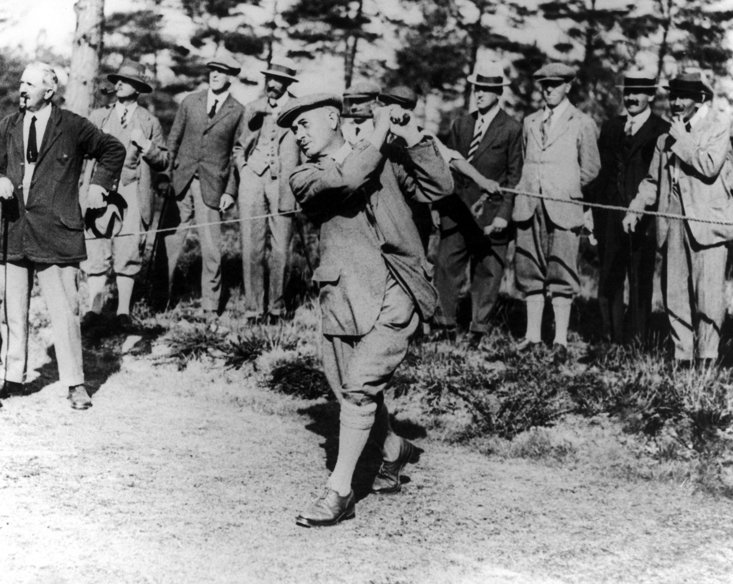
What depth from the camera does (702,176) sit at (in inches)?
265

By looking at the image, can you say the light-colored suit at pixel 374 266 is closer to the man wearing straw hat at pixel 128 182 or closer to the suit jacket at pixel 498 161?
the suit jacket at pixel 498 161

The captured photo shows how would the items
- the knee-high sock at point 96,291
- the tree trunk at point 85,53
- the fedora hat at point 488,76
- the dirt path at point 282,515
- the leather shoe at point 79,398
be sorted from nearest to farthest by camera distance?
the dirt path at point 282,515, the leather shoe at point 79,398, the fedora hat at point 488,76, the knee-high sock at point 96,291, the tree trunk at point 85,53

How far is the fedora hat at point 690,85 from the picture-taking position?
21.6ft

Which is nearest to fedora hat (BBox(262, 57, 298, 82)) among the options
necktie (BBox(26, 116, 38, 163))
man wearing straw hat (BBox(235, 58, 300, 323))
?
man wearing straw hat (BBox(235, 58, 300, 323))

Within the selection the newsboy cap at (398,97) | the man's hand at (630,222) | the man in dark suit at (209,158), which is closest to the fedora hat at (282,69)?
the man in dark suit at (209,158)

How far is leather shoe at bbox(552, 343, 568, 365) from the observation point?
288 inches

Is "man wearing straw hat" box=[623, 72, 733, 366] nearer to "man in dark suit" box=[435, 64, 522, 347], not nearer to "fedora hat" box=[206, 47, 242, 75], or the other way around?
"man in dark suit" box=[435, 64, 522, 347]

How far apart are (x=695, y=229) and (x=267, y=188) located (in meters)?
4.00

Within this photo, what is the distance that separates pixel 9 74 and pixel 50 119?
7.19 m

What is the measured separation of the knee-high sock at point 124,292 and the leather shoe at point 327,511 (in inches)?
185

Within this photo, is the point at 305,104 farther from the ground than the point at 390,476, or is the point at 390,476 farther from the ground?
the point at 305,104

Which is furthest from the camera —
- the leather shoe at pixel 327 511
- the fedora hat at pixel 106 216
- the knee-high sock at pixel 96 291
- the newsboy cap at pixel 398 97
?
the knee-high sock at pixel 96 291

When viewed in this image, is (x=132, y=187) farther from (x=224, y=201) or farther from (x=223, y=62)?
(x=223, y=62)

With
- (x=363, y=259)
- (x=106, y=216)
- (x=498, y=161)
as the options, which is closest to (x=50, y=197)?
(x=106, y=216)
